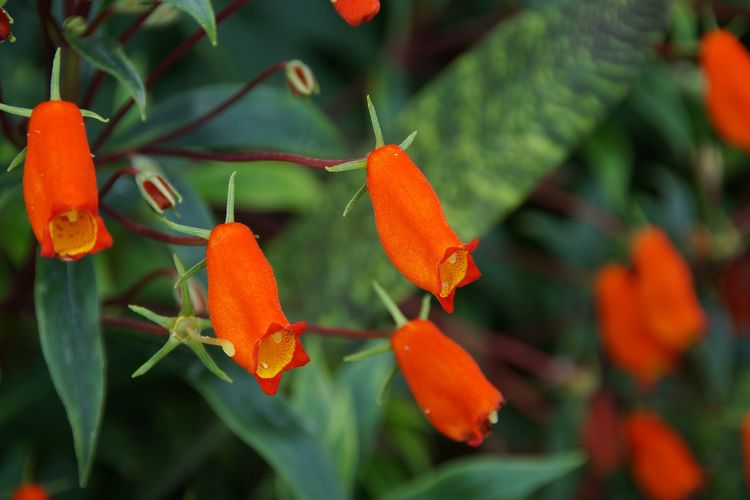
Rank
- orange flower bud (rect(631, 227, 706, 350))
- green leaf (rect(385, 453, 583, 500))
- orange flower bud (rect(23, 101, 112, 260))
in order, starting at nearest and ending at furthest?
1. orange flower bud (rect(23, 101, 112, 260))
2. green leaf (rect(385, 453, 583, 500))
3. orange flower bud (rect(631, 227, 706, 350))

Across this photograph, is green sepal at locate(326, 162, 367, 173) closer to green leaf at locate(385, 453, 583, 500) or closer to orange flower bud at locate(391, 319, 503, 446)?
orange flower bud at locate(391, 319, 503, 446)

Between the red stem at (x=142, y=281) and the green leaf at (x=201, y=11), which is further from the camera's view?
the red stem at (x=142, y=281)

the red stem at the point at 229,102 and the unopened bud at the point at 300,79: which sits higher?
the unopened bud at the point at 300,79

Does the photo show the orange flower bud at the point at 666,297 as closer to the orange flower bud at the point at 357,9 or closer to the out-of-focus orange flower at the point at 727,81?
the out-of-focus orange flower at the point at 727,81

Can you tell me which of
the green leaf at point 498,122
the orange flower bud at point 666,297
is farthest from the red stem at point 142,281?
the orange flower bud at point 666,297

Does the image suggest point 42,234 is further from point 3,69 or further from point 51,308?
point 3,69

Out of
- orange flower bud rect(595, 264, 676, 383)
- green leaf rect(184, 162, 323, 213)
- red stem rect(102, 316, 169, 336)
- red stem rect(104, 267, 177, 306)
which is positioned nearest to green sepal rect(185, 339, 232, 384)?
red stem rect(102, 316, 169, 336)
